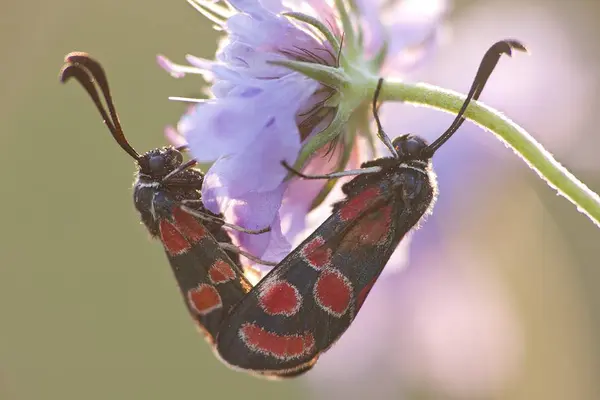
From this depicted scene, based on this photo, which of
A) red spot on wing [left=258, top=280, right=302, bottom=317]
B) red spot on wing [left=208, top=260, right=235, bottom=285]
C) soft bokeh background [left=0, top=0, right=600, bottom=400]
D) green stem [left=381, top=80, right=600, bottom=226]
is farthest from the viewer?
soft bokeh background [left=0, top=0, right=600, bottom=400]

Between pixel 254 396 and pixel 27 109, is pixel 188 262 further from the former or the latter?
pixel 27 109

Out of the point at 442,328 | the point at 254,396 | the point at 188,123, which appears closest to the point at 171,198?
the point at 188,123

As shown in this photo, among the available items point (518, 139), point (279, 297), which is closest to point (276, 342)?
point (279, 297)

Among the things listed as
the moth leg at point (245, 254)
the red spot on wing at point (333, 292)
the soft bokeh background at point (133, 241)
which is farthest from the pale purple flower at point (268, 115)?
the soft bokeh background at point (133, 241)

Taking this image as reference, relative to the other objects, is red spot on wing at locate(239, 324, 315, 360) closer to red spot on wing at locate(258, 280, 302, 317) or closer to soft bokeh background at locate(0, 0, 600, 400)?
red spot on wing at locate(258, 280, 302, 317)

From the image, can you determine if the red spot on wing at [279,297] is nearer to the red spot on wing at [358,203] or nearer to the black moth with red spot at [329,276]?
the black moth with red spot at [329,276]

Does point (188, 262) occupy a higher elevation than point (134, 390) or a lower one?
lower

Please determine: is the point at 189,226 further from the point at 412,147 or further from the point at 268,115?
the point at 412,147

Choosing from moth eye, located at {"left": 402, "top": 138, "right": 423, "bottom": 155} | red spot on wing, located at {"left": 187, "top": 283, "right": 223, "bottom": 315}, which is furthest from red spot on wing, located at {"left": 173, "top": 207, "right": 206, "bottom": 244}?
moth eye, located at {"left": 402, "top": 138, "right": 423, "bottom": 155}
